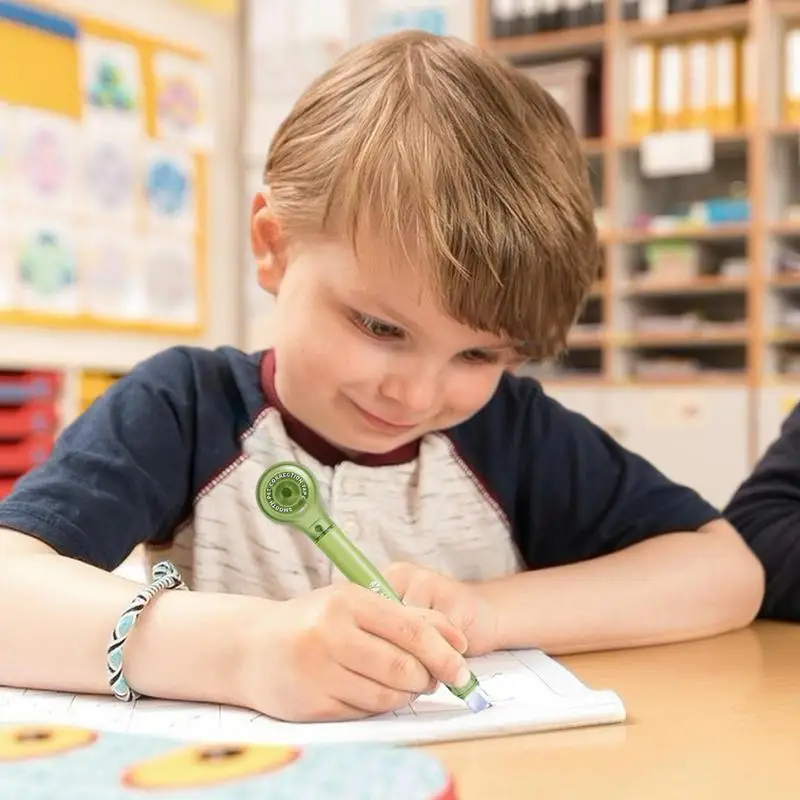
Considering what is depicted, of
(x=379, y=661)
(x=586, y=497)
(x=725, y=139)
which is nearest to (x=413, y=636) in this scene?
(x=379, y=661)

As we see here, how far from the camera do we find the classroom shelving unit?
10.2ft

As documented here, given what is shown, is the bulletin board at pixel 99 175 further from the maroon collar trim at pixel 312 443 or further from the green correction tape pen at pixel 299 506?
the green correction tape pen at pixel 299 506

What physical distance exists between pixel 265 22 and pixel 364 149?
→ 3.28 m

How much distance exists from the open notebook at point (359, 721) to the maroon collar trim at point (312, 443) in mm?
287

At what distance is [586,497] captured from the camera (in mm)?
858

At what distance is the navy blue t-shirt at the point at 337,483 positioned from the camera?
0.75 m

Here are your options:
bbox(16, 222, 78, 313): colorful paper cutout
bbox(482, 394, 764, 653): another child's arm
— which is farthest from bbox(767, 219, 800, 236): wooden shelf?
bbox(482, 394, 764, 653): another child's arm

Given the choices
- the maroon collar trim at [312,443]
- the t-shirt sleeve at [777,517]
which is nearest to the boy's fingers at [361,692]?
the maroon collar trim at [312,443]

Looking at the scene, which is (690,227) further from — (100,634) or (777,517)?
(100,634)

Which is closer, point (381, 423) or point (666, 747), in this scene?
point (666, 747)

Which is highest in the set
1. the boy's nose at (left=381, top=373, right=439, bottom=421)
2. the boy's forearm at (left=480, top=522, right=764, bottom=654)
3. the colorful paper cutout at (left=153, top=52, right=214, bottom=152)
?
the colorful paper cutout at (left=153, top=52, right=214, bottom=152)

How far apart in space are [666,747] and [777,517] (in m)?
0.50

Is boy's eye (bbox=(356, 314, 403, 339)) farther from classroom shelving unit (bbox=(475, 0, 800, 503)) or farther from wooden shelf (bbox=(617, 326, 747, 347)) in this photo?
wooden shelf (bbox=(617, 326, 747, 347))

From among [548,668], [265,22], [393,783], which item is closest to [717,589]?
[548,668]
